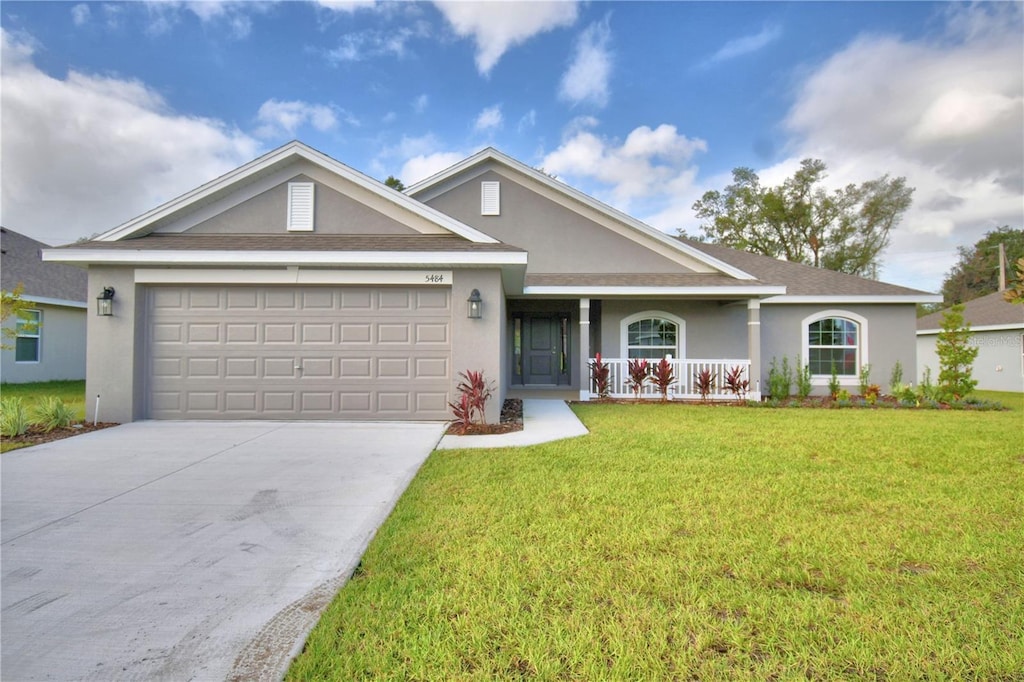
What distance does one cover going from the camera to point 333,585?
2.74 m

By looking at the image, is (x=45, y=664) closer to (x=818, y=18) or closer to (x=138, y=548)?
(x=138, y=548)

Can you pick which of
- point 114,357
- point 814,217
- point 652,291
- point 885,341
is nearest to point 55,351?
Answer: point 114,357

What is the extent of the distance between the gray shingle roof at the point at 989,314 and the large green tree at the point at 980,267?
19.3 metres

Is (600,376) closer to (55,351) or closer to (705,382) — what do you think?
(705,382)

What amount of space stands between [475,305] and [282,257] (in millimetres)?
3280

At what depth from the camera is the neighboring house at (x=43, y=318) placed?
546 inches

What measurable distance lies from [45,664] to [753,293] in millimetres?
11737

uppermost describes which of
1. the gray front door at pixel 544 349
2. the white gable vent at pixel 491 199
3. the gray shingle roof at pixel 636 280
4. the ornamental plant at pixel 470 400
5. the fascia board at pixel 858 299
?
the white gable vent at pixel 491 199

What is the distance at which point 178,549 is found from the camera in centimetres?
324

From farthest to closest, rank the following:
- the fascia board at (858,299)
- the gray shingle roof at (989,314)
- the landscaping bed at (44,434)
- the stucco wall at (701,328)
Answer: the gray shingle roof at (989,314) → the stucco wall at (701,328) → the fascia board at (858,299) → the landscaping bed at (44,434)

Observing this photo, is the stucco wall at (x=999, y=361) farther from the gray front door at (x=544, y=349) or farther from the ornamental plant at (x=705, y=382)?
the gray front door at (x=544, y=349)

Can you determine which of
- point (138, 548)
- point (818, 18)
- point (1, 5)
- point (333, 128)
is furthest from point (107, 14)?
point (818, 18)

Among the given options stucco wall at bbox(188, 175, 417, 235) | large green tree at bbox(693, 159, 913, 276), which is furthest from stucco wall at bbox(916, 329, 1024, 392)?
stucco wall at bbox(188, 175, 417, 235)

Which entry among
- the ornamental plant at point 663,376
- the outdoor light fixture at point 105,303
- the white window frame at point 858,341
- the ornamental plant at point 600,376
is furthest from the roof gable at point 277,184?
the white window frame at point 858,341
